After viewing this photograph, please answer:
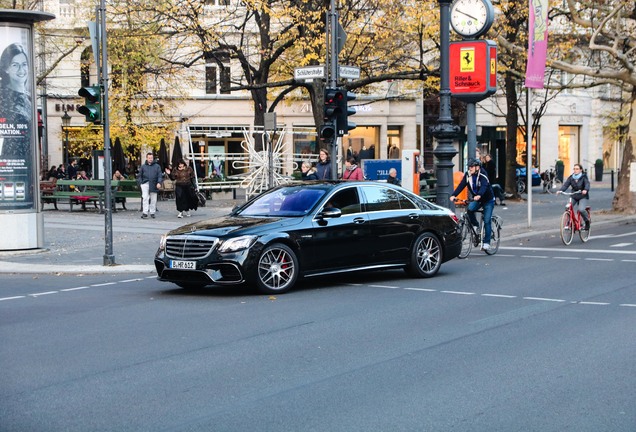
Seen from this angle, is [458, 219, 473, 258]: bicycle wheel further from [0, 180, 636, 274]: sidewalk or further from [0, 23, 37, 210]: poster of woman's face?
[0, 23, 37, 210]: poster of woman's face

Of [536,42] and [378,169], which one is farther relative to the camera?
[378,169]

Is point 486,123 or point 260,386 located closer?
point 260,386

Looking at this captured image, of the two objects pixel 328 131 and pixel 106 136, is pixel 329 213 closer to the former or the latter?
pixel 106 136

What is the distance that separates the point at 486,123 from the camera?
5797 cm

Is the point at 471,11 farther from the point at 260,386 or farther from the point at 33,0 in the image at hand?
the point at 33,0

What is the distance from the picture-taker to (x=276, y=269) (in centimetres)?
1248

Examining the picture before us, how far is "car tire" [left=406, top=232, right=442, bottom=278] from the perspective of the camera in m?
14.2

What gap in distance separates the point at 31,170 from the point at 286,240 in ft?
25.4

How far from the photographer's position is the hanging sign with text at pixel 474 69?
815 inches

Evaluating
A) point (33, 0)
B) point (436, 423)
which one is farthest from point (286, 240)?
point (33, 0)

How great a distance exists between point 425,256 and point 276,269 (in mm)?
2862

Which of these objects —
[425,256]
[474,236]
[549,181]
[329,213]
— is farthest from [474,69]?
[549,181]

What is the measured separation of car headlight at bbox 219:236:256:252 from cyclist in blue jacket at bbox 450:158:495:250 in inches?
259

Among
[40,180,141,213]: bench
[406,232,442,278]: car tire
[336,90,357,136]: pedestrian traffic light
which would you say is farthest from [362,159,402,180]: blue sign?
[406,232,442,278]: car tire
